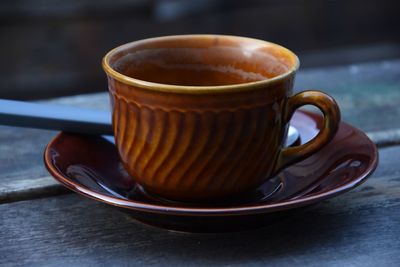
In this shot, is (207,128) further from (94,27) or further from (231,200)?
(94,27)

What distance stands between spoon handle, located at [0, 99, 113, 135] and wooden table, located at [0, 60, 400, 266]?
0.06 meters

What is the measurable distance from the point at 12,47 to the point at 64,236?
1551 mm

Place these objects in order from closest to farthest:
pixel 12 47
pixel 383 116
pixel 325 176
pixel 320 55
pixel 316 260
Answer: pixel 316 260 < pixel 325 176 < pixel 383 116 < pixel 12 47 < pixel 320 55

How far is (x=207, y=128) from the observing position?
494mm

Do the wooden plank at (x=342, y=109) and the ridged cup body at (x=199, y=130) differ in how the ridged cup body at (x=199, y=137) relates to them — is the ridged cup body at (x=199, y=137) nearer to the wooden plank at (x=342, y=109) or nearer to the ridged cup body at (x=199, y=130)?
the ridged cup body at (x=199, y=130)

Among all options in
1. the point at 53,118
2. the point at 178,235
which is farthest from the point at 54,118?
the point at 178,235

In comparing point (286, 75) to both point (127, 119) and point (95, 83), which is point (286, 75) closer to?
point (127, 119)

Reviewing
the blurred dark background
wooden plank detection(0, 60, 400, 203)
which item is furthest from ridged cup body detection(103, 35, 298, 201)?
the blurred dark background

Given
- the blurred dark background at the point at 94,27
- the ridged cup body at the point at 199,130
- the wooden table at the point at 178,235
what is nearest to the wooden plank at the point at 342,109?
the wooden table at the point at 178,235

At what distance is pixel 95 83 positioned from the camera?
2.05 m

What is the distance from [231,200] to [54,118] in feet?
0.65

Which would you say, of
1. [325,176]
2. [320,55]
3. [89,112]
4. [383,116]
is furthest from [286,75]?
[320,55]

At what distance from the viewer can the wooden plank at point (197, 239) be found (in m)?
0.48

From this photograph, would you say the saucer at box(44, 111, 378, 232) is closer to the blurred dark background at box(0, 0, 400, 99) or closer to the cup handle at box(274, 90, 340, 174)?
the cup handle at box(274, 90, 340, 174)
